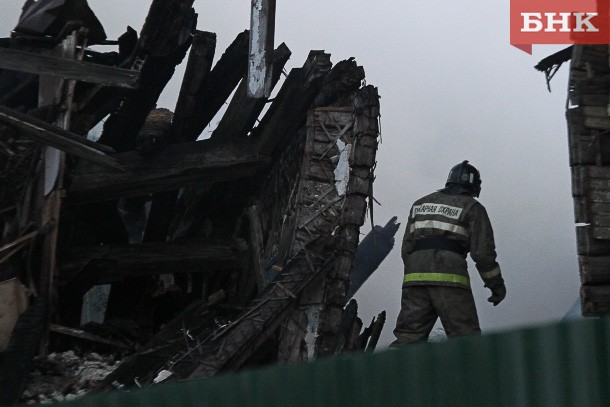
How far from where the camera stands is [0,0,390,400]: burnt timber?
24.8 feet

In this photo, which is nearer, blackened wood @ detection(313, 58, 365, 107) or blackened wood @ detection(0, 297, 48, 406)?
blackened wood @ detection(0, 297, 48, 406)

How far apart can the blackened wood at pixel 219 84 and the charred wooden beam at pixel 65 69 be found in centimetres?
163

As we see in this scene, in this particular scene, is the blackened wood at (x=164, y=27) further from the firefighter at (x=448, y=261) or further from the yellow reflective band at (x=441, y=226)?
the yellow reflective band at (x=441, y=226)

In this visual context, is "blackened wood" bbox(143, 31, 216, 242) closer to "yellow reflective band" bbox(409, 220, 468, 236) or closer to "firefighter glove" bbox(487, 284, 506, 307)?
"yellow reflective band" bbox(409, 220, 468, 236)

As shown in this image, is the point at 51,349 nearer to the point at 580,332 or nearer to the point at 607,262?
the point at 607,262

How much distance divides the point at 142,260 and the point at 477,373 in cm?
643

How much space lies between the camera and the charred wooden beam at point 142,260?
851cm

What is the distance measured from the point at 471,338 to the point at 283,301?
5.19 m

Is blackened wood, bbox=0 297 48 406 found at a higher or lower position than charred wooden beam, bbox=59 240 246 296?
lower

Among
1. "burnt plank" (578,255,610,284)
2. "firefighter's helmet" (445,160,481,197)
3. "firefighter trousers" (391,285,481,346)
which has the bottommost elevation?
"firefighter trousers" (391,285,481,346)

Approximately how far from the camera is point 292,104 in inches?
351

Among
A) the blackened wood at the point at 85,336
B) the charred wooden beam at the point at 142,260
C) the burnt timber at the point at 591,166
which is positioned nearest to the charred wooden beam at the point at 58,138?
the blackened wood at the point at 85,336

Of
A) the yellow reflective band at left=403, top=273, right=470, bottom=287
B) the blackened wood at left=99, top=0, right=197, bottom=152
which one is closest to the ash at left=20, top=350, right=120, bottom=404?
the blackened wood at left=99, top=0, right=197, bottom=152

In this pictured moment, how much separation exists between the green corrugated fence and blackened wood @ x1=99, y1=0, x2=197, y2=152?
5793 mm
